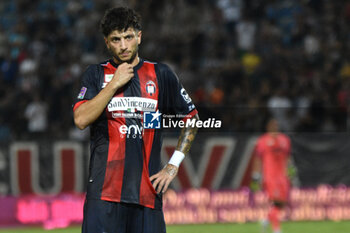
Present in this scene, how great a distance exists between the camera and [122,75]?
3.90 m

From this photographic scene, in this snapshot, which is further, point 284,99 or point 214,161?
point 284,99

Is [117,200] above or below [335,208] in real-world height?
above

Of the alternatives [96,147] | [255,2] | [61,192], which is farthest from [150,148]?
[255,2]

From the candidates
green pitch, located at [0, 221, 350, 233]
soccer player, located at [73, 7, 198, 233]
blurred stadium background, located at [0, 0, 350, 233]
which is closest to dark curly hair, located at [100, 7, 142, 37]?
soccer player, located at [73, 7, 198, 233]

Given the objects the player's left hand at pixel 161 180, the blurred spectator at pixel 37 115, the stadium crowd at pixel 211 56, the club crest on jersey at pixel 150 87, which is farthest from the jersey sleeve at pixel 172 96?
the blurred spectator at pixel 37 115

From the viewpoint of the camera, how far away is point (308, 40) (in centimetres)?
1529

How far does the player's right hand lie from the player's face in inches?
2.3

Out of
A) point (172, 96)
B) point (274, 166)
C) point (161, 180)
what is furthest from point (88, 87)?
point (274, 166)

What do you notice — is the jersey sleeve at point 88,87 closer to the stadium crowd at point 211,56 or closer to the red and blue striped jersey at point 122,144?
the red and blue striped jersey at point 122,144

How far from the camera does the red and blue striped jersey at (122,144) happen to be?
399cm

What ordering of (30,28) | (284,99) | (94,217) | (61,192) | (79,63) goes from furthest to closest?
(30,28), (79,63), (284,99), (61,192), (94,217)

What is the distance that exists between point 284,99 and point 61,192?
4763mm

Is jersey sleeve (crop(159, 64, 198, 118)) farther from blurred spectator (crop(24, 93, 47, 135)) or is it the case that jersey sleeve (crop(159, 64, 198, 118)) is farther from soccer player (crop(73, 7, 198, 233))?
Answer: blurred spectator (crop(24, 93, 47, 135))

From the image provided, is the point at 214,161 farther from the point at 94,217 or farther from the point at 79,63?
the point at 94,217
